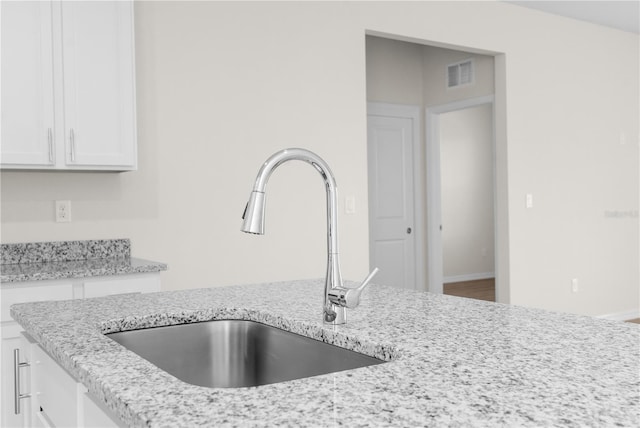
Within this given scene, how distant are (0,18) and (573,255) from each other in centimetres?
492

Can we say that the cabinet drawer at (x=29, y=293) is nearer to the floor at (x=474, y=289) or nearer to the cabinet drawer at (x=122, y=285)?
the cabinet drawer at (x=122, y=285)

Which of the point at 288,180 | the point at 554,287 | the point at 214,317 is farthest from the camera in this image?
the point at 554,287

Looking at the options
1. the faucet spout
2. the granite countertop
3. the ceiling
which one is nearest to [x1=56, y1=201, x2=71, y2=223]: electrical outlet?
the granite countertop

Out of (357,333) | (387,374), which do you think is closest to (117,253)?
(357,333)

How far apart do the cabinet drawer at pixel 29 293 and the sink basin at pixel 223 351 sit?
1.27 metres

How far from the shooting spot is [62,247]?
305 centimetres

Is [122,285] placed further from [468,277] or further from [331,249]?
[468,277]

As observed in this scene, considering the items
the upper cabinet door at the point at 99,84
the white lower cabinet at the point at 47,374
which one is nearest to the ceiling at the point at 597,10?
the upper cabinet door at the point at 99,84

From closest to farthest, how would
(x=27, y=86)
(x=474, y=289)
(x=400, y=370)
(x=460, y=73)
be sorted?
(x=400, y=370)
(x=27, y=86)
(x=460, y=73)
(x=474, y=289)

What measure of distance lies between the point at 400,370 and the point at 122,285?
203 cm

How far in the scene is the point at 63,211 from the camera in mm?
3076

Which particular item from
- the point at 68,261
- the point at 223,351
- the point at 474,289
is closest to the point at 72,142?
the point at 68,261

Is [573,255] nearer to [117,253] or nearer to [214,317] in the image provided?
[117,253]

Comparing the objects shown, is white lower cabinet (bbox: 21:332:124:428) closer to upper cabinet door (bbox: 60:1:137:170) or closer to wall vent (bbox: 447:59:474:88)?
upper cabinet door (bbox: 60:1:137:170)
